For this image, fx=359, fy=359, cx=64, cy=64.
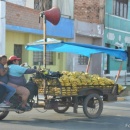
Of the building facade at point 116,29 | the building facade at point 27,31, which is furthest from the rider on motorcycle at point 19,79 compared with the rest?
the building facade at point 116,29

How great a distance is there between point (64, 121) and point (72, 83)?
105 centimetres

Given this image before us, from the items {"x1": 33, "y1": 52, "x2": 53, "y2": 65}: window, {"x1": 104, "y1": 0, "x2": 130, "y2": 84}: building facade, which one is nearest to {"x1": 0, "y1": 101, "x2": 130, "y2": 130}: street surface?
{"x1": 33, "y1": 52, "x2": 53, "y2": 65}: window

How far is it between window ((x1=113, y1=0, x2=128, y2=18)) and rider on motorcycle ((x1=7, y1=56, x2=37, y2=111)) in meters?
20.2

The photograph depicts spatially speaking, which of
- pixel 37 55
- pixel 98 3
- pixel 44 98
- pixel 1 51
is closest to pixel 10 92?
pixel 44 98

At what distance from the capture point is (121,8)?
29.3 m

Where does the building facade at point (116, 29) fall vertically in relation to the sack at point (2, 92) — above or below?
above

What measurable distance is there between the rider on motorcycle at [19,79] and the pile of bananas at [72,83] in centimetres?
54

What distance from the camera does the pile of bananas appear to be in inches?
369

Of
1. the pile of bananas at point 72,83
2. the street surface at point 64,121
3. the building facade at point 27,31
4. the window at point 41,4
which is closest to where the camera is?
the street surface at point 64,121

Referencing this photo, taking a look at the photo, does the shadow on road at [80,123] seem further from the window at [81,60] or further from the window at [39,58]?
the window at [81,60]

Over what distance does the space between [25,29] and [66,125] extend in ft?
35.9

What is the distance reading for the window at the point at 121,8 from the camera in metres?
28.5

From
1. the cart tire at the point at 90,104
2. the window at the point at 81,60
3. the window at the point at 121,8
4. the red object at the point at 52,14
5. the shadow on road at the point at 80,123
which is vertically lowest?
the shadow on road at the point at 80,123

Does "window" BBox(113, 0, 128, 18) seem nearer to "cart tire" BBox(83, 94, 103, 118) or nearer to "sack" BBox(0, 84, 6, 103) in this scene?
"cart tire" BBox(83, 94, 103, 118)
